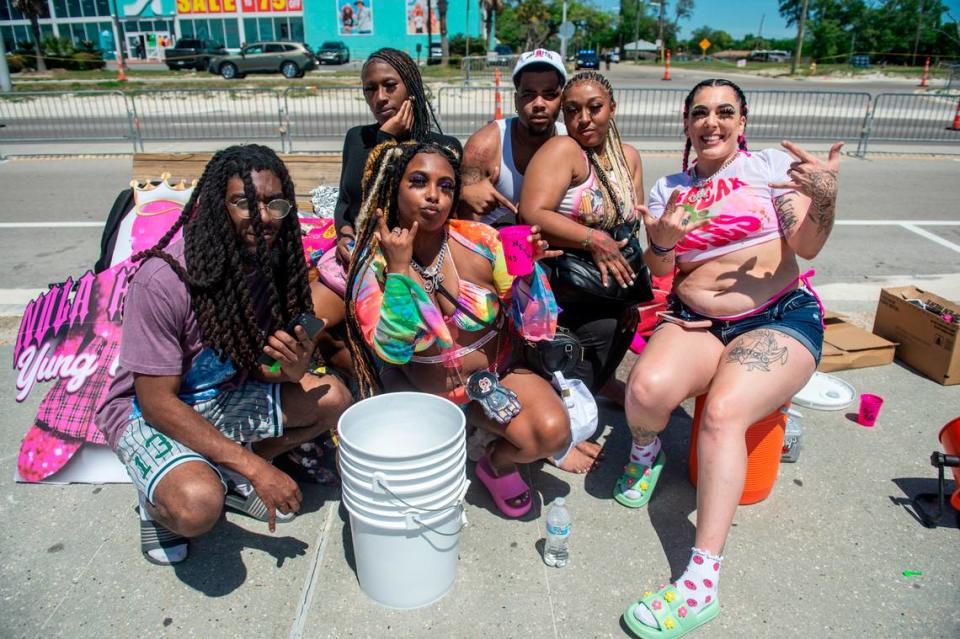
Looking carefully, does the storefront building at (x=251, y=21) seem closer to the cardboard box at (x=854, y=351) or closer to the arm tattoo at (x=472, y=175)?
the cardboard box at (x=854, y=351)

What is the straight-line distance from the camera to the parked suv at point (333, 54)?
3803 cm

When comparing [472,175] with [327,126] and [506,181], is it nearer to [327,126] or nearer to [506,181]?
[506,181]

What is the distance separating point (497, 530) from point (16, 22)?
6467cm

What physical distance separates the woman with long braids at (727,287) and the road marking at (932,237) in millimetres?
5005

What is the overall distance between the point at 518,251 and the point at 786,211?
47.6 inches

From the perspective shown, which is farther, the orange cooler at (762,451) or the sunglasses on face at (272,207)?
the orange cooler at (762,451)

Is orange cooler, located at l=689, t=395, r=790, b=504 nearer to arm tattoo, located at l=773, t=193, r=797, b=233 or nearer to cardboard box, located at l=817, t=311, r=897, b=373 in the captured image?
arm tattoo, located at l=773, t=193, r=797, b=233

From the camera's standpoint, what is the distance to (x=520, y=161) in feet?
11.0

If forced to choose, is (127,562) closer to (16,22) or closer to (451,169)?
(451,169)

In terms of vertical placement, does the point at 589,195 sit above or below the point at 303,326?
above

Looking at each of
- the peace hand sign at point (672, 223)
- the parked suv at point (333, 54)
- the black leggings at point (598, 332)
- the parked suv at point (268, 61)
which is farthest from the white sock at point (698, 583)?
the parked suv at point (333, 54)

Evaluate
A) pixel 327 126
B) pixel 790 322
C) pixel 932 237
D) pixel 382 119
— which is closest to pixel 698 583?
pixel 790 322

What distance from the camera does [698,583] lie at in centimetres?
231

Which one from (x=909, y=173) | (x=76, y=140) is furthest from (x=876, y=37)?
(x=76, y=140)
